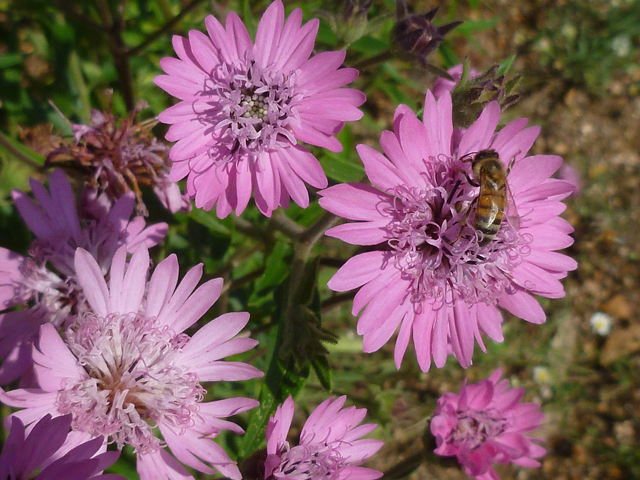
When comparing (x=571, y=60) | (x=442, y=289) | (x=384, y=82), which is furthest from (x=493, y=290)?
(x=571, y=60)

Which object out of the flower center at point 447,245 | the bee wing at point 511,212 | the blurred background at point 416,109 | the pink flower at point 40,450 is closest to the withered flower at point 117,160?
the blurred background at point 416,109

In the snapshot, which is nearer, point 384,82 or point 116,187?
point 116,187

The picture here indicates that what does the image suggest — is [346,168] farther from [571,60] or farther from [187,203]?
[571,60]

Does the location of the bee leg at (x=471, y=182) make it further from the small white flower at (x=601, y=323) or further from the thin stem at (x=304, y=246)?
the small white flower at (x=601, y=323)

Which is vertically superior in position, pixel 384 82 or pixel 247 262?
pixel 384 82

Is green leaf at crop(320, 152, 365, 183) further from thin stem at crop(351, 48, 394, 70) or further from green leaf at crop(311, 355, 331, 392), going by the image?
green leaf at crop(311, 355, 331, 392)

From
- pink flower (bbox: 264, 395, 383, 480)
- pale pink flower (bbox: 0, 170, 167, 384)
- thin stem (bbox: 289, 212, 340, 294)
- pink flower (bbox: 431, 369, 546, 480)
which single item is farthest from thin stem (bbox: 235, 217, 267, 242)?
pink flower (bbox: 431, 369, 546, 480)
